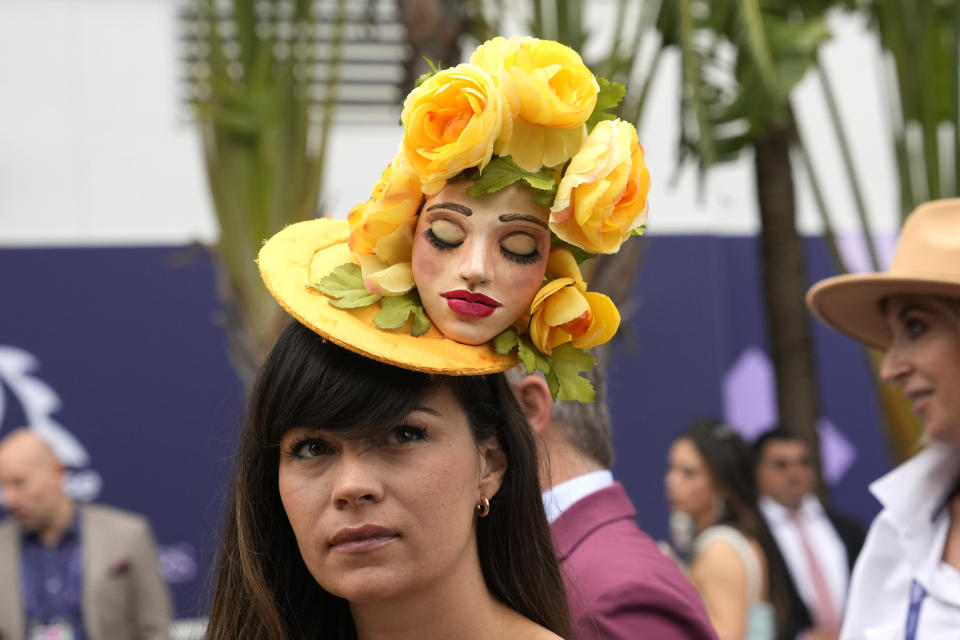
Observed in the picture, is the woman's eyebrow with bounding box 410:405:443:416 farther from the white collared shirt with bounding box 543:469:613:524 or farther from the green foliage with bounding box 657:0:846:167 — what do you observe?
the green foliage with bounding box 657:0:846:167

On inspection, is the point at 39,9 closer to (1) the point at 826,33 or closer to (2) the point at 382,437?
(1) the point at 826,33

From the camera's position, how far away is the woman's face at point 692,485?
4496 millimetres

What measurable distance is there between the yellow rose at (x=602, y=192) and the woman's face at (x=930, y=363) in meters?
1.23

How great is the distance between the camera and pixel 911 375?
2746 millimetres

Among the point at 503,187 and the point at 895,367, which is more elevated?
the point at 503,187

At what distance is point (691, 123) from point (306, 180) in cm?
161

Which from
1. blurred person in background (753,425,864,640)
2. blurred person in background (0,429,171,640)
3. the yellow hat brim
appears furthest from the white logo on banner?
the yellow hat brim

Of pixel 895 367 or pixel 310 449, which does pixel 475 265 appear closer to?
pixel 310 449

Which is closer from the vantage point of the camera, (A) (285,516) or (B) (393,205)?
(B) (393,205)

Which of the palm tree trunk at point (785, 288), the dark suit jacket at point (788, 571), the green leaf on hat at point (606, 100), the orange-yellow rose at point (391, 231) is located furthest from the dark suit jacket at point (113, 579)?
the green leaf on hat at point (606, 100)

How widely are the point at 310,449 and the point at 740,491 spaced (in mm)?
2955

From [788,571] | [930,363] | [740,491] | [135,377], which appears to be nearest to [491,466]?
[930,363]

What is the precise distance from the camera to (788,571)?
4508 millimetres

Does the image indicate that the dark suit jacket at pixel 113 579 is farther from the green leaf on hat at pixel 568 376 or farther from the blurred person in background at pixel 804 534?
the green leaf on hat at pixel 568 376
